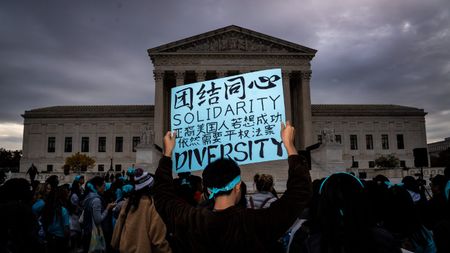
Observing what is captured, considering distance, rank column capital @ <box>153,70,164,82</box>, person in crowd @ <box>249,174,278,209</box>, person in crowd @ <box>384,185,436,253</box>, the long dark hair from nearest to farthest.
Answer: the long dark hair, person in crowd @ <box>384,185,436,253</box>, person in crowd @ <box>249,174,278,209</box>, column capital @ <box>153,70,164,82</box>

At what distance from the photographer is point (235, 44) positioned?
4372 centimetres

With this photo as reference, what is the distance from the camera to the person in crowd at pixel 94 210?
559 cm

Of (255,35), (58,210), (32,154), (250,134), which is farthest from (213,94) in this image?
(32,154)

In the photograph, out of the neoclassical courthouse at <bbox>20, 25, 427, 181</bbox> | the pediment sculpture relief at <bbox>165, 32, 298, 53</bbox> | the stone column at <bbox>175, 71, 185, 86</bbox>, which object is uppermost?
the pediment sculpture relief at <bbox>165, 32, 298, 53</bbox>

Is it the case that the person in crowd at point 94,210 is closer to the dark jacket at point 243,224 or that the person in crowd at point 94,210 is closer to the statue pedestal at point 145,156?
the dark jacket at point 243,224

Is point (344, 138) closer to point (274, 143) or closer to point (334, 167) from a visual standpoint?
point (334, 167)

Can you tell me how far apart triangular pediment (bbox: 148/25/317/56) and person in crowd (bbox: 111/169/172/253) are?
131 feet

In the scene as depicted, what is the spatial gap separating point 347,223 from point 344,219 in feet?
0.09

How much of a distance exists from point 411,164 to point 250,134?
203 ft

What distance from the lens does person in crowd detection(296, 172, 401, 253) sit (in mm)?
2146

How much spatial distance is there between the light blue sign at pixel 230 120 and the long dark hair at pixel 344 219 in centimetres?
334

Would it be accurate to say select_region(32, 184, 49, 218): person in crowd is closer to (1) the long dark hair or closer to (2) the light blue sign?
(2) the light blue sign

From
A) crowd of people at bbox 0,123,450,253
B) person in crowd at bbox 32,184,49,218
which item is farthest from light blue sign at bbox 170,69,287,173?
person in crowd at bbox 32,184,49,218

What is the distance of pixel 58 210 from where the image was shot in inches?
231
